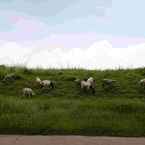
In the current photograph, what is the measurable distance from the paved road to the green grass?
0.53m

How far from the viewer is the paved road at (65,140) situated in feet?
Answer: 27.3

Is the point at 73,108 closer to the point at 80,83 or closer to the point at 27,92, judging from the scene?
the point at 27,92

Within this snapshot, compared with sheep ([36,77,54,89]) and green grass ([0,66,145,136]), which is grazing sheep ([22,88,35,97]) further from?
sheep ([36,77,54,89])

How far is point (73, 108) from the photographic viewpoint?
1116 centimetres

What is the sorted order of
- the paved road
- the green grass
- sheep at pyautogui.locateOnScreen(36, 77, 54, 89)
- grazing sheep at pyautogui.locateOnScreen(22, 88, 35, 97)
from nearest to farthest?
the paved road, the green grass, grazing sheep at pyautogui.locateOnScreen(22, 88, 35, 97), sheep at pyautogui.locateOnScreen(36, 77, 54, 89)

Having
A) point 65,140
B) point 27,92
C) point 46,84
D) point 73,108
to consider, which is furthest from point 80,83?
point 65,140

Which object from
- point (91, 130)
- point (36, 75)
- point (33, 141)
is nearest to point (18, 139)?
point (33, 141)

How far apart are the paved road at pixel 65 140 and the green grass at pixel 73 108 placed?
53 centimetres

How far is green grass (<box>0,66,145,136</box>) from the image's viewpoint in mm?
9594

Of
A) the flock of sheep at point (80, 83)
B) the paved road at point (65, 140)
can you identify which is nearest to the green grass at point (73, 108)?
the flock of sheep at point (80, 83)

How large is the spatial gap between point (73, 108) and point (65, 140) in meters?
2.62

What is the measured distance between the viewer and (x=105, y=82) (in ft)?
47.7

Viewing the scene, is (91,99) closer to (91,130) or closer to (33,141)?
(91,130)

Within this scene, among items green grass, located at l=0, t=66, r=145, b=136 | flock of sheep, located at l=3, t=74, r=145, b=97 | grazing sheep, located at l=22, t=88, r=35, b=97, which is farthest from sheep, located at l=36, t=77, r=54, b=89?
grazing sheep, located at l=22, t=88, r=35, b=97
